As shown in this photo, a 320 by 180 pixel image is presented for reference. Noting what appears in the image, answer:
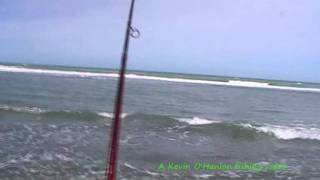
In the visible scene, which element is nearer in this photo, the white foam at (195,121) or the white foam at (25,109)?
the white foam at (195,121)

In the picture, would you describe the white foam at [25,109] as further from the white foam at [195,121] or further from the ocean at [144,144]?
the white foam at [195,121]

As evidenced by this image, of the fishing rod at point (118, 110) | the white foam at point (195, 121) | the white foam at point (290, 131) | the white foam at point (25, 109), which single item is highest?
the fishing rod at point (118, 110)

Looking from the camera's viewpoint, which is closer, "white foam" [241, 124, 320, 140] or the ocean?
the ocean

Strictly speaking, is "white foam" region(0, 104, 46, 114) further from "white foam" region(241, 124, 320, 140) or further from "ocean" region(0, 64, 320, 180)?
Result: "white foam" region(241, 124, 320, 140)

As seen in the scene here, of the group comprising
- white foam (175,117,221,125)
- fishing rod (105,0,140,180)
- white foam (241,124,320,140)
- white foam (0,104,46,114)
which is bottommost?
white foam (0,104,46,114)

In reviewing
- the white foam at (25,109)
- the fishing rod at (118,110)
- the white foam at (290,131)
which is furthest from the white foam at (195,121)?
the fishing rod at (118,110)

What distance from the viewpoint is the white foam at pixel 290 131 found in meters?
13.8

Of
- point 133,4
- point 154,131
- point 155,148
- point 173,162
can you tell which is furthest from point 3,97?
point 133,4

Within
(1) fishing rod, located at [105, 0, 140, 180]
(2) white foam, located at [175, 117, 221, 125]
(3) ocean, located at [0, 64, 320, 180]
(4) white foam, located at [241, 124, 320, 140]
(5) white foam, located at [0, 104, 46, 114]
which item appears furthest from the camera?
(5) white foam, located at [0, 104, 46, 114]

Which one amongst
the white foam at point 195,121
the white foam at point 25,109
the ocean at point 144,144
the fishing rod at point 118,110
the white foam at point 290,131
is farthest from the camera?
the white foam at point 25,109

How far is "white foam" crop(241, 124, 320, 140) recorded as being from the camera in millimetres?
13791

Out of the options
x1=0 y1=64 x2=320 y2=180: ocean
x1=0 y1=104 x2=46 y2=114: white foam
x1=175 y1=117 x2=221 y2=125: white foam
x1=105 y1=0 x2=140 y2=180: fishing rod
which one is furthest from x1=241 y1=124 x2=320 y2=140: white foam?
x1=105 y1=0 x2=140 y2=180: fishing rod

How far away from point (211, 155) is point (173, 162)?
1.26 m

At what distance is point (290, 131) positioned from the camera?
585 inches
